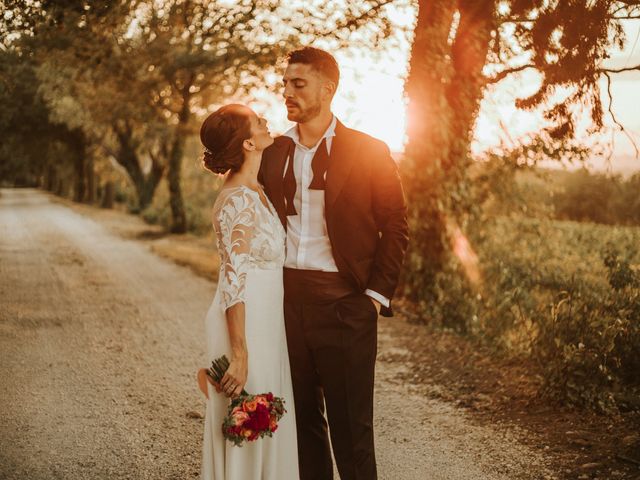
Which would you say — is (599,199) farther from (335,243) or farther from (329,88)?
(335,243)

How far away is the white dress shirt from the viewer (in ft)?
9.89

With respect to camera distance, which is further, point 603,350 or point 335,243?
point 603,350

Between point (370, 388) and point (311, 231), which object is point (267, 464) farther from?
point (311, 231)

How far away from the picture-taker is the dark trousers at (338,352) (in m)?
3.00

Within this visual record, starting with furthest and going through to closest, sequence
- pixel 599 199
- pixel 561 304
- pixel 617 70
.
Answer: pixel 599 199 < pixel 617 70 < pixel 561 304

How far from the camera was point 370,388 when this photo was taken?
3131 millimetres

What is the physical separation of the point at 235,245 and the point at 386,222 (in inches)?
29.4

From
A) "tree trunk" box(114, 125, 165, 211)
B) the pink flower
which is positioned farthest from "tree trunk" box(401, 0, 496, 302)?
"tree trunk" box(114, 125, 165, 211)

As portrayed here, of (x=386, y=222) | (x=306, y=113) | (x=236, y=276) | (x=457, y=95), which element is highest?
(x=457, y=95)

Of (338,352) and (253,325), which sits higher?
(253,325)

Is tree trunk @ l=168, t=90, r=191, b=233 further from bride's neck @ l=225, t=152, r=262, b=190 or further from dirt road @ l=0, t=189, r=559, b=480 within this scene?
bride's neck @ l=225, t=152, r=262, b=190

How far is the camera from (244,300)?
278 centimetres

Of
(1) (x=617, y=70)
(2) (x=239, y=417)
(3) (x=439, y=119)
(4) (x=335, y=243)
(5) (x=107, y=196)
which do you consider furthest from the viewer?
(5) (x=107, y=196)

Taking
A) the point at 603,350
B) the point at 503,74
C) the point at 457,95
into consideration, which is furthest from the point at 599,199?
the point at 603,350
